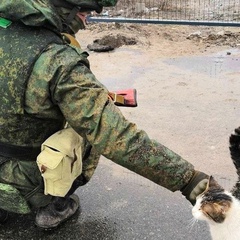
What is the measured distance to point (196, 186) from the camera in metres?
2.40

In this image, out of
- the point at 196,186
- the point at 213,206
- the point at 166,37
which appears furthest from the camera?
the point at 166,37

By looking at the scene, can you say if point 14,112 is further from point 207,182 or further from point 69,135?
point 207,182

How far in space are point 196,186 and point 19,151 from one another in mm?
953

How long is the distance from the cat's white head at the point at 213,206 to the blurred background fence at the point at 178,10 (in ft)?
18.7

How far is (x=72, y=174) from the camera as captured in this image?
2.64 metres

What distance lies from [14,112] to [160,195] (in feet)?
4.04

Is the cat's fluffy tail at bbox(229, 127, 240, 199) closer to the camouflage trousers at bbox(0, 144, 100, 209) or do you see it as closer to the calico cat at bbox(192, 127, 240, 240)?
the calico cat at bbox(192, 127, 240, 240)

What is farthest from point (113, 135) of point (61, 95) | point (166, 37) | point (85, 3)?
point (166, 37)

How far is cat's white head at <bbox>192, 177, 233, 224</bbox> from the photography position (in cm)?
224

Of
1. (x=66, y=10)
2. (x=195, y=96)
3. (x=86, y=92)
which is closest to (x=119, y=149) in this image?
(x=86, y=92)

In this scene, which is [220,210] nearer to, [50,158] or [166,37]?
[50,158]

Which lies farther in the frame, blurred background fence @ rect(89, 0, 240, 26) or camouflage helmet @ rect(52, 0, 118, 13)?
blurred background fence @ rect(89, 0, 240, 26)

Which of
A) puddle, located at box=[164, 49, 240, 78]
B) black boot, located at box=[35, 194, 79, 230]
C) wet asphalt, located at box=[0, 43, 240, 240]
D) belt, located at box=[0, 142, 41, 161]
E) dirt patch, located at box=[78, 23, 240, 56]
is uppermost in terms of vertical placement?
belt, located at box=[0, 142, 41, 161]

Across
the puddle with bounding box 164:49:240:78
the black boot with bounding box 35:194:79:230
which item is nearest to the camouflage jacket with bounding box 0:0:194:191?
the black boot with bounding box 35:194:79:230
